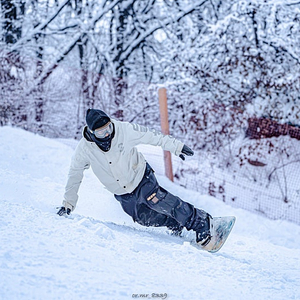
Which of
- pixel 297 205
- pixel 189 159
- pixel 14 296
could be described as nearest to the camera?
pixel 14 296

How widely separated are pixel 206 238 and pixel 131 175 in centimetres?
82

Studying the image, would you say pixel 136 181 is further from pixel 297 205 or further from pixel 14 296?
pixel 297 205

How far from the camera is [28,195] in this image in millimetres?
4121

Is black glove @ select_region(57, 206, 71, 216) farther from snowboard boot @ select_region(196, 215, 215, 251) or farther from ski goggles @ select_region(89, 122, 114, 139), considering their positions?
snowboard boot @ select_region(196, 215, 215, 251)

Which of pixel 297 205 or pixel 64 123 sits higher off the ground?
pixel 64 123

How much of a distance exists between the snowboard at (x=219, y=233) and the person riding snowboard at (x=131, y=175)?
0.03 meters

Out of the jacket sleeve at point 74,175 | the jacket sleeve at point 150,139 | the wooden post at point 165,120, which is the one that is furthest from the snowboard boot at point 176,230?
the wooden post at point 165,120

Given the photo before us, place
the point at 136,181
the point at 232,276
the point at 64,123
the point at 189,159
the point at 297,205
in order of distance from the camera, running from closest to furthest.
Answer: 1. the point at 232,276
2. the point at 136,181
3. the point at 297,205
4. the point at 189,159
5. the point at 64,123

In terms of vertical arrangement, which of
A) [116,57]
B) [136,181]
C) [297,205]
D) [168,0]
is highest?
[168,0]

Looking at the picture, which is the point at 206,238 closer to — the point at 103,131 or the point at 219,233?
the point at 219,233

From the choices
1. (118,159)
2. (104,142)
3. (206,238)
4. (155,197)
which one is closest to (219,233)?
(206,238)

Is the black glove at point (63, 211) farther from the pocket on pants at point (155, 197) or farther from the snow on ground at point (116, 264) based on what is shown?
the pocket on pants at point (155, 197)

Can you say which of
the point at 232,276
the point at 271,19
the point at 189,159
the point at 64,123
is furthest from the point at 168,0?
the point at 232,276

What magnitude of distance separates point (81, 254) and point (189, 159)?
498 centimetres
